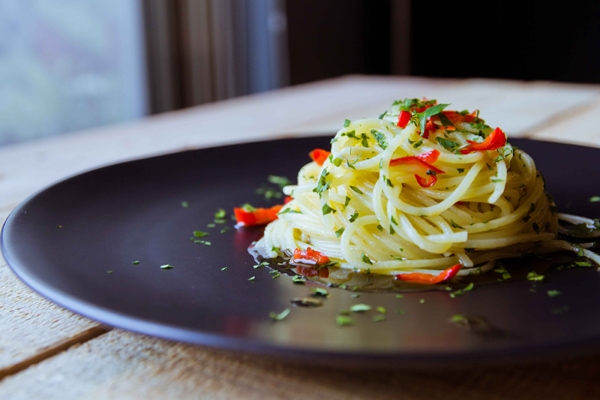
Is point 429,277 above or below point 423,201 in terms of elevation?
below

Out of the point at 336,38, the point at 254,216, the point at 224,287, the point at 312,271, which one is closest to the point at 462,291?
the point at 312,271

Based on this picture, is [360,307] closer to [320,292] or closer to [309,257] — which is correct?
[320,292]

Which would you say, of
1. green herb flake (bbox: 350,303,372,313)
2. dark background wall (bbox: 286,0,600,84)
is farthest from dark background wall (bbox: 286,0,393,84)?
green herb flake (bbox: 350,303,372,313)

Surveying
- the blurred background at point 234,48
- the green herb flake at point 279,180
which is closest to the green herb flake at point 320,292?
the green herb flake at point 279,180

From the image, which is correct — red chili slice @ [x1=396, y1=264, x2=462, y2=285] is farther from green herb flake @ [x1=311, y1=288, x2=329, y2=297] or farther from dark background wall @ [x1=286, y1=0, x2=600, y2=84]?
dark background wall @ [x1=286, y1=0, x2=600, y2=84]

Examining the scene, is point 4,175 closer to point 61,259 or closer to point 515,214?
point 61,259

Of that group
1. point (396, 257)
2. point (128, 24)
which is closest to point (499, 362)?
point (396, 257)
